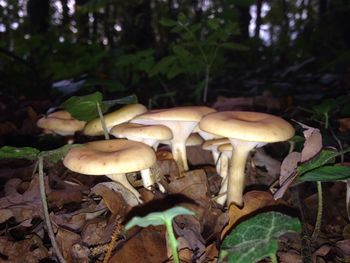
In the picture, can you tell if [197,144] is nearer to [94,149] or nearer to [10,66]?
[94,149]

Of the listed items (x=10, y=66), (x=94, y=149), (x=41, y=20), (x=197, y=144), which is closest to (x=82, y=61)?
(x=10, y=66)

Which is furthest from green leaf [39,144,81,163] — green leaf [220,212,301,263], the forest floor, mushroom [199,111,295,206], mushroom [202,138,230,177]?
green leaf [220,212,301,263]

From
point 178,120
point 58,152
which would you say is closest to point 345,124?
point 178,120

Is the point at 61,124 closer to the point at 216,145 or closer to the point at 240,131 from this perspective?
the point at 216,145

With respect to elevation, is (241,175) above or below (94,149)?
below

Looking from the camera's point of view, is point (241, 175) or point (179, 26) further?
point (179, 26)

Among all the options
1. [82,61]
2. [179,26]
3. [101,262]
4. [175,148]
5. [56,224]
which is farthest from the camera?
[82,61]

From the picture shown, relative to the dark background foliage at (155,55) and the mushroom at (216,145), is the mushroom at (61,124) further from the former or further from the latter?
the mushroom at (216,145)

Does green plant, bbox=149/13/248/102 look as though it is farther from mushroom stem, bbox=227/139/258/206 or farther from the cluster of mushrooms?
mushroom stem, bbox=227/139/258/206
